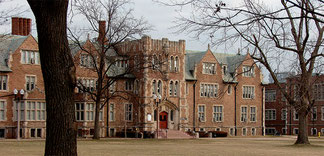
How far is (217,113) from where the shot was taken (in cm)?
6425

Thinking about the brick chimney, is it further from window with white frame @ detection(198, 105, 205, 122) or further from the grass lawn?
window with white frame @ detection(198, 105, 205, 122)

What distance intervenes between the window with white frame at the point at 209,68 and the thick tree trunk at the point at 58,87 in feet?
175

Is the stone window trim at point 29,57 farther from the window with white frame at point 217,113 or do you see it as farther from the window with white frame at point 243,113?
the window with white frame at point 243,113

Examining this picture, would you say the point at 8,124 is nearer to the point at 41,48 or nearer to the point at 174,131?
the point at 174,131

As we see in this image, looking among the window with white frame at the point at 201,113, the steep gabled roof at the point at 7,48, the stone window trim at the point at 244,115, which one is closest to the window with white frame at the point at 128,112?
the window with white frame at the point at 201,113

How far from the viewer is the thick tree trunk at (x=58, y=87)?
32.6 feet

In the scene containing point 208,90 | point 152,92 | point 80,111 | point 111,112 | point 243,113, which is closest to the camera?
point 80,111

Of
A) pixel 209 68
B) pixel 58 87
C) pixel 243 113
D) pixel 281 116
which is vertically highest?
pixel 209 68

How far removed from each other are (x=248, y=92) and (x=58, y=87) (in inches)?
2325

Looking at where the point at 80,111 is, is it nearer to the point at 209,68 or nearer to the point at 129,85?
the point at 129,85

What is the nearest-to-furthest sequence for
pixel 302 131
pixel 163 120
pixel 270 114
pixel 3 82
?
pixel 302 131, pixel 3 82, pixel 163 120, pixel 270 114

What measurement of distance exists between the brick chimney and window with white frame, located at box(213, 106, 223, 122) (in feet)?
78.8

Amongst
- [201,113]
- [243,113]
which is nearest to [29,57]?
[201,113]

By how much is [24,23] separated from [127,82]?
40.5ft
